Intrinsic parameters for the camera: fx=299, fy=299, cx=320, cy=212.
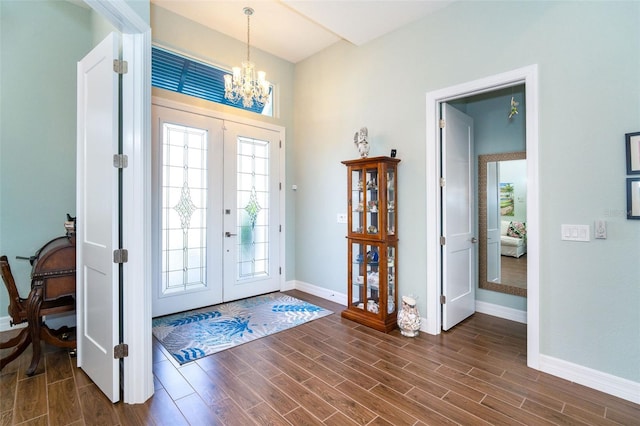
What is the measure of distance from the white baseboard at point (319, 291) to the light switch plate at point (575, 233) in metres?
2.62

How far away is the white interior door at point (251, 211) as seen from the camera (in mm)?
4254

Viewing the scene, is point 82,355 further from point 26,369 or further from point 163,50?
point 163,50

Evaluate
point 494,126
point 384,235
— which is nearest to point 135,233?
point 384,235

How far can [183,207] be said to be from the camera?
3.87 metres

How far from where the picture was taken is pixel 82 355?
98.7 inches

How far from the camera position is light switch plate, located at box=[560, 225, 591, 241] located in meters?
2.34

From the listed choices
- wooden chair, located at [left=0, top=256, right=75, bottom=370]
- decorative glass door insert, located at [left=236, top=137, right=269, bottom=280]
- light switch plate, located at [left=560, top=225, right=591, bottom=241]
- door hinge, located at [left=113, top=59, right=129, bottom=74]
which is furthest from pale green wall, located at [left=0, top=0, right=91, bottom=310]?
light switch plate, located at [left=560, top=225, right=591, bottom=241]

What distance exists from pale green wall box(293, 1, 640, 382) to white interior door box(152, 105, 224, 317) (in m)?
2.49

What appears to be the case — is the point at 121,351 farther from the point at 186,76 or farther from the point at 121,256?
the point at 186,76

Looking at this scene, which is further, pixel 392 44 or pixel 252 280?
pixel 252 280

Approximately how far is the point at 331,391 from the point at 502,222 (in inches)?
123

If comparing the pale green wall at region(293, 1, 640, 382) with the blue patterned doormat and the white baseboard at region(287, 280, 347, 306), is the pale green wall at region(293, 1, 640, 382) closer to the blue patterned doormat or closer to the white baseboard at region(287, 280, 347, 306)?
the white baseboard at region(287, 280, 347, 306)

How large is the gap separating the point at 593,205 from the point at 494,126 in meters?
1.92

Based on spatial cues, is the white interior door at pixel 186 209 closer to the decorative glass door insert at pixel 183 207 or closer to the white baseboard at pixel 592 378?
the decorative glass door insert at pixel 183 207
